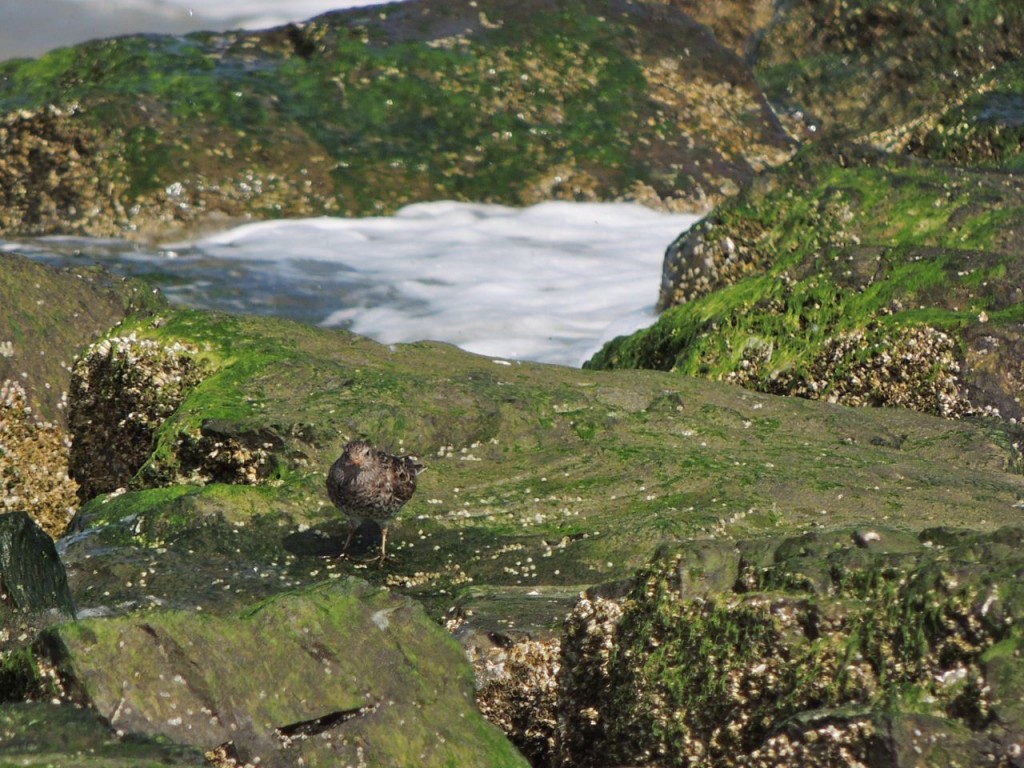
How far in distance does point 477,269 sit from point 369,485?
311 inches

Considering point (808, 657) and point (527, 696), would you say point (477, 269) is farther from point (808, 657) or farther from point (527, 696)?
point (808, 657)

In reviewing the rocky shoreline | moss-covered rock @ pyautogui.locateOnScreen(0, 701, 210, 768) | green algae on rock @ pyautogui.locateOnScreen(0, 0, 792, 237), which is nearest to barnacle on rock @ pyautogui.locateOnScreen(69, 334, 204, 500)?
the rocky shoreline

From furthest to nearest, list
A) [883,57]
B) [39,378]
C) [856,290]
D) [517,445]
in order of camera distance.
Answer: [883,57] → [856,290] → [39,378] → [517,445]

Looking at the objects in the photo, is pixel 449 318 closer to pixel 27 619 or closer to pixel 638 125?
pixel 638 125

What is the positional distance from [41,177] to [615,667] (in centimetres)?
1034

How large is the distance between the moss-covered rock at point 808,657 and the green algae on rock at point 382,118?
9818 millimetres

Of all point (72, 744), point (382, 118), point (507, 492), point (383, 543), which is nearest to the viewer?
point (72, 744)

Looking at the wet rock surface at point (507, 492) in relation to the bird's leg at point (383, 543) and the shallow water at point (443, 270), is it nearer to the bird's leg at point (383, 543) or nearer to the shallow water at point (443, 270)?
the bird's leg at point (383, 543)

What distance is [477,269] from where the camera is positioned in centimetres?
1331

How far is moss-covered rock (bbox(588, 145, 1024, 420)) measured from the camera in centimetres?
777

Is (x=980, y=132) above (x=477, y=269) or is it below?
above

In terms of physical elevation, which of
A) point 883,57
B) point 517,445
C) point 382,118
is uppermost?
point 883,57

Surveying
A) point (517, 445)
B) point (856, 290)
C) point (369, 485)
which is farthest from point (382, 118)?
point (369, 485)

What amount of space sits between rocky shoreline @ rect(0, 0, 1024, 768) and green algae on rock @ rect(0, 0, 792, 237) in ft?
A: 0.13
